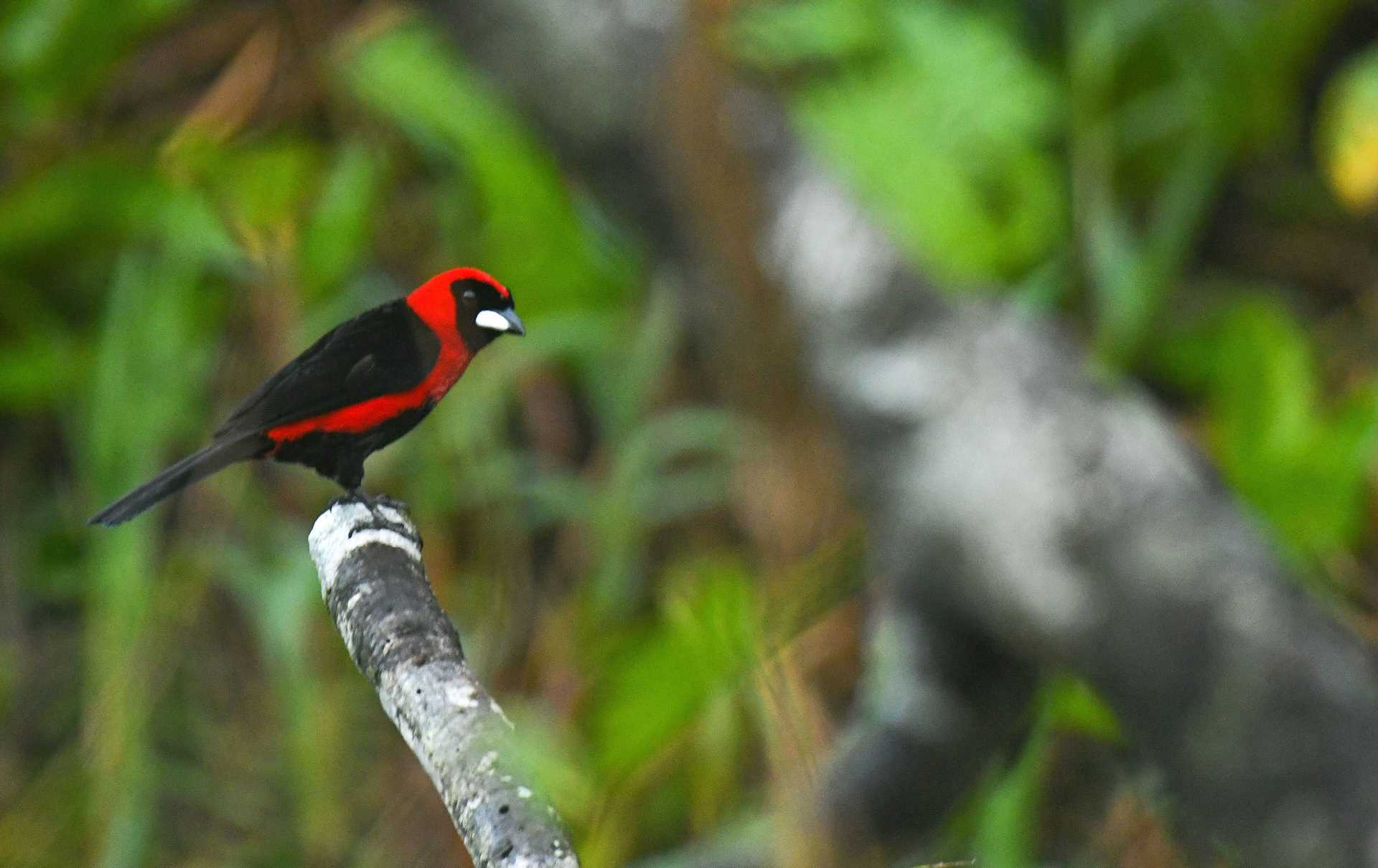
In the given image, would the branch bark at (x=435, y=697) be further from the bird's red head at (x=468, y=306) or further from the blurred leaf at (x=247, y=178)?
the blurred leaf at (x=247, y=178)

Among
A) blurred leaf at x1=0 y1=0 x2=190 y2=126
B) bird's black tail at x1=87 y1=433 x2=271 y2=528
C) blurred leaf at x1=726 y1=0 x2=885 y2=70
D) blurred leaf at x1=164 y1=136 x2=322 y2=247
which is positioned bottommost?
blurred leaf at x1=726 y1=0 x2=885 y2=70

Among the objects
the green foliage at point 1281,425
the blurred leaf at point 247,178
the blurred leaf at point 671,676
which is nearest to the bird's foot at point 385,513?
the blurred leaf at point 671,676

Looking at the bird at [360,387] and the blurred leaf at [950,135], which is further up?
the bird at [360,387]

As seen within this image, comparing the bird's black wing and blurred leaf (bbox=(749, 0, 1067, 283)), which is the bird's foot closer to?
the bird's black wing

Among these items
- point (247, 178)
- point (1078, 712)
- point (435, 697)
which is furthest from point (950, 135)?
point (435, 697)

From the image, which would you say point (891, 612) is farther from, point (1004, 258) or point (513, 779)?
point (513, 779)

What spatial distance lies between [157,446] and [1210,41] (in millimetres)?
1532

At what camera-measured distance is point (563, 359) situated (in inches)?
80.4

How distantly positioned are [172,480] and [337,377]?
0.23 feet

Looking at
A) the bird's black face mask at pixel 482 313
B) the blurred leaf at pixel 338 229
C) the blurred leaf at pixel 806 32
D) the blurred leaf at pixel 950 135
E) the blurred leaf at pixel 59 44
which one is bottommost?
the blurred leaf at pixel 950 135

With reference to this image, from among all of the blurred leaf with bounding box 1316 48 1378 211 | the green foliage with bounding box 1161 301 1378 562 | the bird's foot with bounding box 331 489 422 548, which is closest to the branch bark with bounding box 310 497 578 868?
the bird's foot with bounding box 331 489 422 548

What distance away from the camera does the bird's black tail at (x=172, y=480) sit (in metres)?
0.42

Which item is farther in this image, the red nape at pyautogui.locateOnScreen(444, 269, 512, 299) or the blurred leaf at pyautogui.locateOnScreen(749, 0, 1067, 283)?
the blurred leaf at pyautogui.locateOnScreen(749, 0, 1067, 283)

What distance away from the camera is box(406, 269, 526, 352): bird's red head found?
1.60 feet
